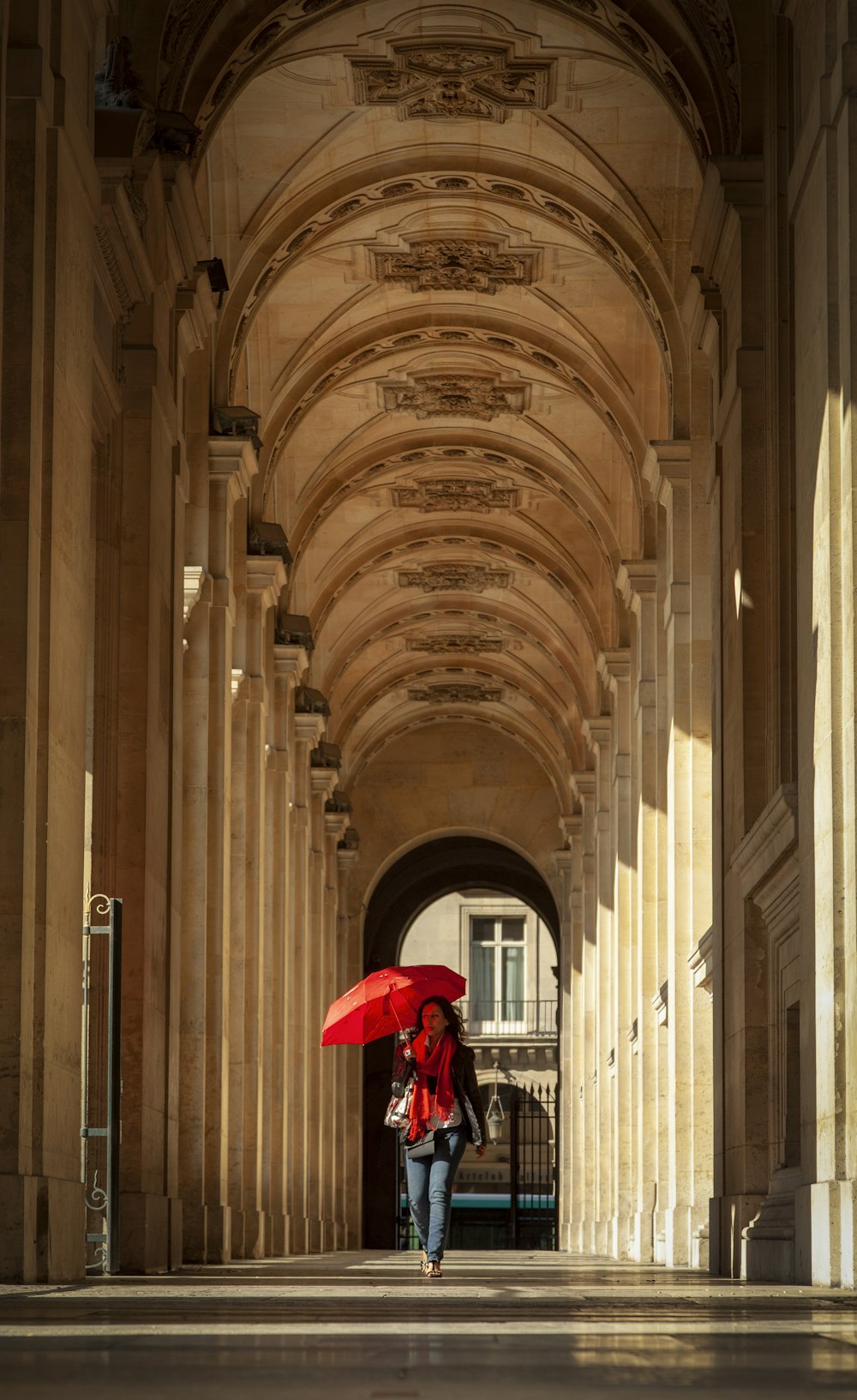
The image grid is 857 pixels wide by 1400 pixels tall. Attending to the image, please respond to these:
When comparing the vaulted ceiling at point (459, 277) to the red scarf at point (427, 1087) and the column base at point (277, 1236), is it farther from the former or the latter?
the column base at point (277, 1236)

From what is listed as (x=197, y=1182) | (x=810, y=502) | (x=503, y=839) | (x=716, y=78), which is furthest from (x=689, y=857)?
(x=503, y=839)

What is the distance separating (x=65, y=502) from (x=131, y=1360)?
689 centimetres

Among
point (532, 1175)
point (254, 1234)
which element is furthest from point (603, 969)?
point (532, 1175)

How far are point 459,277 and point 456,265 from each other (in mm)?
356

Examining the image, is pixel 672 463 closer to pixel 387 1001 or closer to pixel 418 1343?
pixel 387 1001

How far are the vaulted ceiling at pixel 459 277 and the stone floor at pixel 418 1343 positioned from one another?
11.5m

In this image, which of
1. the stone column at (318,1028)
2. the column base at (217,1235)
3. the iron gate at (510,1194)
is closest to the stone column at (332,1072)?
the stone column at (318,1028)

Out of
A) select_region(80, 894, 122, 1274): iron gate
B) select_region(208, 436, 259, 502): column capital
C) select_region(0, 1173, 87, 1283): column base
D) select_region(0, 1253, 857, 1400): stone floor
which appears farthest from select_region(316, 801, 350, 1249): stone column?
select_region(0, 1253, 857, 1400): stone floor

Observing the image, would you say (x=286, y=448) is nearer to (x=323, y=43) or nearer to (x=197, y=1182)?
(x=323, y=43)

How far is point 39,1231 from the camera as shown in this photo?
1004 centimetres

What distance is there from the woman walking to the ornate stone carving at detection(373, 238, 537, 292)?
15765 millimetres

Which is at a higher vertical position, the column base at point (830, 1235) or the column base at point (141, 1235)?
the column base at point (830, 1235)

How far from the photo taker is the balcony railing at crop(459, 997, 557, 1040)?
64750 millimetres

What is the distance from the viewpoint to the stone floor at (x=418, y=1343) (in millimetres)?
4293
